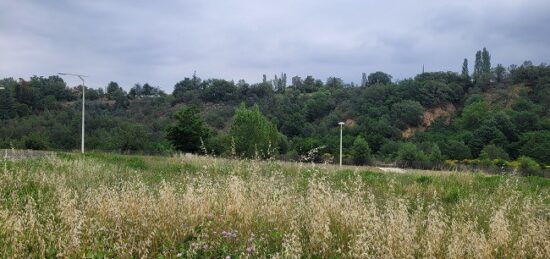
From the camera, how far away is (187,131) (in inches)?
1687

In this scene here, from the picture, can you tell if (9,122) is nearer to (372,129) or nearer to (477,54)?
(372,129)

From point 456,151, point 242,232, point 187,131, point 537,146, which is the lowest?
point 456,151

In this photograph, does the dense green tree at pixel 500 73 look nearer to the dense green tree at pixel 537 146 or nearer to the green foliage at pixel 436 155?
the dense green tree at pixel 537 146

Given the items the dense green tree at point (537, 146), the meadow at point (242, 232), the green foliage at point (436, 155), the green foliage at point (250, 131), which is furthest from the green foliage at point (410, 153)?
the meadow at point (242, 232)

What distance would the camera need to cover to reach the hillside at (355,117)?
205ft

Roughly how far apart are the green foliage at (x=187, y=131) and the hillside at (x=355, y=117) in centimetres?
381

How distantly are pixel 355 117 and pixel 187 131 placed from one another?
5322 cm

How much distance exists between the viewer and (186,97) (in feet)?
368

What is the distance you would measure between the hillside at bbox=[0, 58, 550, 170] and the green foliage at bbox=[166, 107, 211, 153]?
381 cm

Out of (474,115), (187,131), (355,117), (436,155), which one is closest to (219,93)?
(355,117)

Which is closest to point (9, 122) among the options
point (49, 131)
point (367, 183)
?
point (49, 131)

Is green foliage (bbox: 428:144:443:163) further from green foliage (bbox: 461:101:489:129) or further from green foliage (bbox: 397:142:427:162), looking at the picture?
green foliage (bbox: 461:101:489:129)

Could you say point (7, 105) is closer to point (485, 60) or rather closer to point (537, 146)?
point (537, 146)

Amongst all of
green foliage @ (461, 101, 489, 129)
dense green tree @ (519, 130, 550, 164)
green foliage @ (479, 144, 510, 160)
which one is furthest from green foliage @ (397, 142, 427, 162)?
green foliage @ (461, 101, 489, 129)
